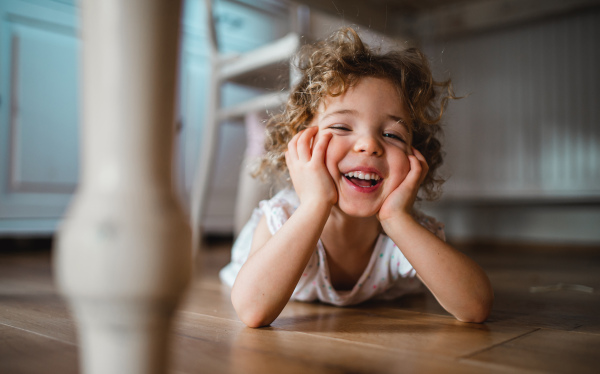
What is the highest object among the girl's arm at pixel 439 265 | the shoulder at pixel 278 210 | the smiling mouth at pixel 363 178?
the smiling mouth at pixel 363 178

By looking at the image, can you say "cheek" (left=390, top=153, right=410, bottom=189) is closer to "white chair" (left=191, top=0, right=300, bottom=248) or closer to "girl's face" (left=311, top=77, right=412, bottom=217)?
"girl's face" (left=311, top=77, right=412, bottom=217)

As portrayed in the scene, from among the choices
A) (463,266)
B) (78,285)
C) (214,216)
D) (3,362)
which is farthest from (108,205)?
(214,216)

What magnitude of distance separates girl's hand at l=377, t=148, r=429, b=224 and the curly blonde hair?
0.12 meters

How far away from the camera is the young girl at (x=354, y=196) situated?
65cm

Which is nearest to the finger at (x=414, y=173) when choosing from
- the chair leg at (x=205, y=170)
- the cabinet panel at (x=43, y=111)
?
the chair leg at (x=205, y=170)

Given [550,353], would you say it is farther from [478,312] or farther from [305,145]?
[305,145]

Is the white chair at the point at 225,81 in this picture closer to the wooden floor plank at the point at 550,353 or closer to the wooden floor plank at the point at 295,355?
the wooden floor plank at the point at 295,355

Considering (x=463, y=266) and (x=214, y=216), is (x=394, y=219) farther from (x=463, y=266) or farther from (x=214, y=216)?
(x=214, y=216)

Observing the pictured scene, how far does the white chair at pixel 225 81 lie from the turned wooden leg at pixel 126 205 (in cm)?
85

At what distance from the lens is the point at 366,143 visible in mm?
699

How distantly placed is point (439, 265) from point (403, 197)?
10 cm

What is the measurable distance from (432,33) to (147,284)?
8.67 ft

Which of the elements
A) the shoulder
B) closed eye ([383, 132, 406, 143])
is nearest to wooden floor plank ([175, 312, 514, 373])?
the shoulder

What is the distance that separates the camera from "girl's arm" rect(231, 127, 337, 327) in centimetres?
63
